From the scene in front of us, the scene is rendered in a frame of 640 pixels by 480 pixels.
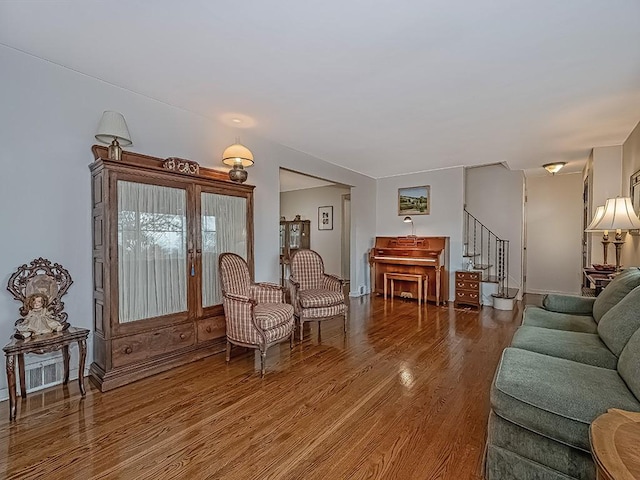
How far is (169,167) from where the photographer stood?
3.12m

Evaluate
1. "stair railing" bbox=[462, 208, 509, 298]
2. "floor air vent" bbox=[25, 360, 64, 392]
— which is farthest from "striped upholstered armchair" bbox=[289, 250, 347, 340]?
"stair railing" bbox=[462, 208, 509, 298]

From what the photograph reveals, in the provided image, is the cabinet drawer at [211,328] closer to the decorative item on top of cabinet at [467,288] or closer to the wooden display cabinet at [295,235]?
the decorative item on top of cabinet at [467,288]

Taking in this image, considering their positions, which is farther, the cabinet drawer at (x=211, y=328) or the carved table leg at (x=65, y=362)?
the cabinet drawer at (x=211, y=328)

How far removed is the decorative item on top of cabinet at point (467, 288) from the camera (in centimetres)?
556

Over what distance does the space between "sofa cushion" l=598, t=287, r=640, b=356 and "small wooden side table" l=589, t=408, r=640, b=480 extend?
3.39ft

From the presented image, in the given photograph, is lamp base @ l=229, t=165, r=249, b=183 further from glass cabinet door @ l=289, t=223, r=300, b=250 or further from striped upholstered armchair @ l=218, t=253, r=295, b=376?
glass cabinet door @ l=289, t=223, r=300, b=250

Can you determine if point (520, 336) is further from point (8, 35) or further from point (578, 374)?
point (8, 35)

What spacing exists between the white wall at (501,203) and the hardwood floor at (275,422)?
382cm

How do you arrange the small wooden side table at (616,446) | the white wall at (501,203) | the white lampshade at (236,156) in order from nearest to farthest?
1. the small wooden side table at (616,446)
2. the white lampshade at (236,156)
3. the white wall at (501,203)

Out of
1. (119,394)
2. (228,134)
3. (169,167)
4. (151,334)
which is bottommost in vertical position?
(119,394)

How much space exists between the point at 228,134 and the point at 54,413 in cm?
306

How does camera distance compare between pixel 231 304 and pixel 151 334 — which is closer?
pixel 151 334

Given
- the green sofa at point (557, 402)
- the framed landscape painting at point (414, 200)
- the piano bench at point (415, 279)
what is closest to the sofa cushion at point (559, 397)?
the green sofa at point (557, 402)

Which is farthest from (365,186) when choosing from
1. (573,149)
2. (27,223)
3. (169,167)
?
(27,223)
